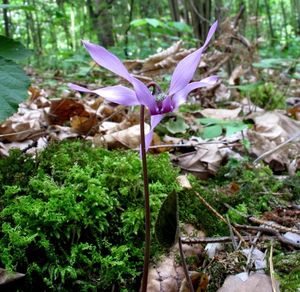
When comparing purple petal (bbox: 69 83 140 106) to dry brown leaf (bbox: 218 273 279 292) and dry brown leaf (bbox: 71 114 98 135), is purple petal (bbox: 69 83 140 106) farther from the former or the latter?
dry brown leaf (bbox: 71 114 98 135)

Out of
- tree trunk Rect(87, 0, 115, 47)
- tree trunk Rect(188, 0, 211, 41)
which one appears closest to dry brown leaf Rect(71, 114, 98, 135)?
tree trunk Rect(188, 0, 211, 41)

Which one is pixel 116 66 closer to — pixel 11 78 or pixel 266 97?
pixel 11 78

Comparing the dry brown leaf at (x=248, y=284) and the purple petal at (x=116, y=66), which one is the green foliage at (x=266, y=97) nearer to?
the dry brown leaf at (x=248, y=284)

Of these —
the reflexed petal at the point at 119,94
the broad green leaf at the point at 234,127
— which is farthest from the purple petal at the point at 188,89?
the broad green leaf at the point at 234,127

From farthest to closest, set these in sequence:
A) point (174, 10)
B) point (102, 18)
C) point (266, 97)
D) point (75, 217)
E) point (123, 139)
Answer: point (102, 18), point (174, 10), point (266, 97), point (123, 139), point (75, 217)

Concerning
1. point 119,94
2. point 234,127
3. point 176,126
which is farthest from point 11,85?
point 176,126

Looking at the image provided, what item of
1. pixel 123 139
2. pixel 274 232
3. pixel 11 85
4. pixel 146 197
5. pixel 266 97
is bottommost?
pixel 266 97

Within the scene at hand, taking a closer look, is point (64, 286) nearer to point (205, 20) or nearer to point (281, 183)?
point (281, 183)
